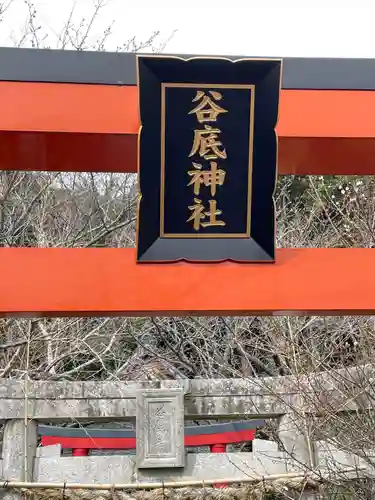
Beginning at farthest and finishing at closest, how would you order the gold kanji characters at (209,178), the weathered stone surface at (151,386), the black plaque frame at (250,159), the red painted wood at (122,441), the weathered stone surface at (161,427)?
the red painted wood at (122,441) < the weathered stone surface at (151,386) < the weathered stone surface at (161,427) < the gold kanji characters at (209,178) < the black plaque frame at (250,159)

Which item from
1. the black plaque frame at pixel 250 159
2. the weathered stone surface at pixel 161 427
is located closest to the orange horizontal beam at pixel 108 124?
the black plaque frame at pixel 250 159

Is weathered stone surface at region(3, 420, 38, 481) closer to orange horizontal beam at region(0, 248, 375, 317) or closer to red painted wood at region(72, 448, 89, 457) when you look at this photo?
red painted wood at region(72, 448, 89, 457)

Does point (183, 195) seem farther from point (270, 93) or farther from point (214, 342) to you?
point (214, 342)

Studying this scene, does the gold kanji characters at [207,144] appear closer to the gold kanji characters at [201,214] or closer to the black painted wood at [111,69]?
the gold kanji characters at [201,214]

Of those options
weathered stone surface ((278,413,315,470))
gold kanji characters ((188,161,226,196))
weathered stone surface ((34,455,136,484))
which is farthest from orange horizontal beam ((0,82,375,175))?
weathered stone surface ((34,455,136,484))

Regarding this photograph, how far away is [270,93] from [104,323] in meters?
3.69

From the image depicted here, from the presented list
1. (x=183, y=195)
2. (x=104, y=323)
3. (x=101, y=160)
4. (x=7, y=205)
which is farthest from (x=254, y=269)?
(x=7, y=205)

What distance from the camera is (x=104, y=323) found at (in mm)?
5402

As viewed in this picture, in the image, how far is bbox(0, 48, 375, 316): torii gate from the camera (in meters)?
2.09

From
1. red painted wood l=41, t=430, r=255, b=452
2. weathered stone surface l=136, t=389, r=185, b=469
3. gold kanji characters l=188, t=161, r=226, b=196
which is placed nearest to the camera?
gold kanji characters l=188, t=161, r=226, b=196

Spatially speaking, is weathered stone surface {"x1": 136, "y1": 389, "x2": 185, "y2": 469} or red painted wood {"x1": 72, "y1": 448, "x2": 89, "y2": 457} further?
red painted wood {"x1": 72, "y1": 448, "x2": 89, "y2": 457}

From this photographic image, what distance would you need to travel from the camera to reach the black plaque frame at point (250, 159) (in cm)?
205

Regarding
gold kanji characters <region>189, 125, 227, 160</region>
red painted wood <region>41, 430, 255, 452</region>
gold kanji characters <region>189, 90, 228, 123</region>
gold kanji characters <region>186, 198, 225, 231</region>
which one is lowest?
red painted wood <region>41, 430, 255, 452</region>

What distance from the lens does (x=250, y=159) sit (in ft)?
7.02
